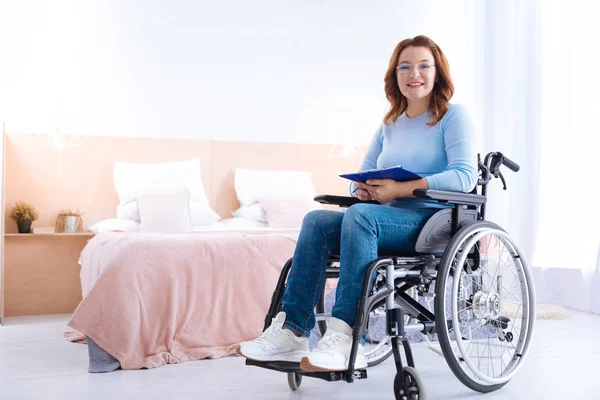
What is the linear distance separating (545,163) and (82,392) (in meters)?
3.24

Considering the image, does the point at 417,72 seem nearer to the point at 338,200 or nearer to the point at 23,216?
the point at 338,200

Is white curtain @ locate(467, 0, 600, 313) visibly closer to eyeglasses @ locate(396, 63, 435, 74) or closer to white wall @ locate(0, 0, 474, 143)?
white wall @ locate(0, 0, 474, 143)

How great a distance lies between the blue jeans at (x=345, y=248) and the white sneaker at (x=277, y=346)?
0.09ft

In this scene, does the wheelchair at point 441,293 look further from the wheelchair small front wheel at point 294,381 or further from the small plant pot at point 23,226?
the small plant pot at point 23,226

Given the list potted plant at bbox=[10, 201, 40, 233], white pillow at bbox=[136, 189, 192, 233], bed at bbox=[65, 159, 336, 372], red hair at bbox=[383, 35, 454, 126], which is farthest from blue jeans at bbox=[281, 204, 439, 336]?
potted plant at bbox=[10, 201, 40, 233]

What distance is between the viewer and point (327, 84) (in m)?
4.86

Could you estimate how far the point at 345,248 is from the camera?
1.78m

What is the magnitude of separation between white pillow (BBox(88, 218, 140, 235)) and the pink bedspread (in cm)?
87

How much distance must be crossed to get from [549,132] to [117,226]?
2761 mm

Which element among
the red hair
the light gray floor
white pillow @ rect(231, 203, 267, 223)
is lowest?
the light gray floor

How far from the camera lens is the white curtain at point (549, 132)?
3916mm

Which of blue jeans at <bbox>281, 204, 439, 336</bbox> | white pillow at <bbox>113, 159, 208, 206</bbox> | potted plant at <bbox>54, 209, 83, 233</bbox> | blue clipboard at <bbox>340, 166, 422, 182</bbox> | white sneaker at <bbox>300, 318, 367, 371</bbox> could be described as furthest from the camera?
white pillow at <bbox>113, 159, 208, 206</bbox>

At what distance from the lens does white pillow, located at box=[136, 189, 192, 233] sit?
3596 millimetres

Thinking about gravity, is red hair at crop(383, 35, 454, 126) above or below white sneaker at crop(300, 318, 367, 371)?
above
